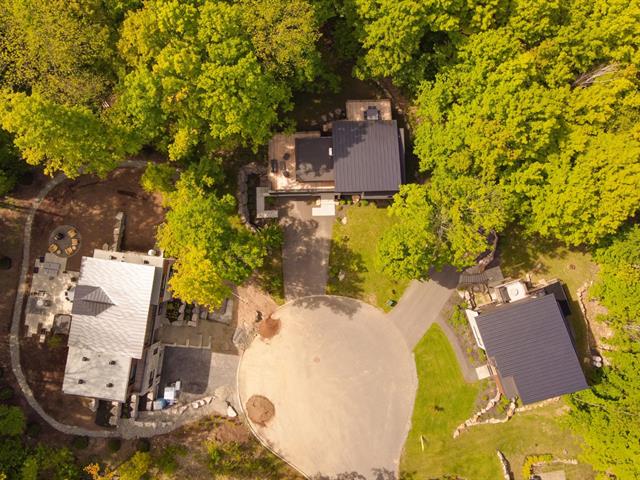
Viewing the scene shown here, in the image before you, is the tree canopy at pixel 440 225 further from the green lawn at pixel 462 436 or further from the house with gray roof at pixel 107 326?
the house with gray roof at pixel 107 326

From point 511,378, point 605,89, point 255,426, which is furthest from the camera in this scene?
point 255,426

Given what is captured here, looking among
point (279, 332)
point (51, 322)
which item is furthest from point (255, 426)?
point (51, 322)

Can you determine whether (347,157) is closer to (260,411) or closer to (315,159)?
(315,159)

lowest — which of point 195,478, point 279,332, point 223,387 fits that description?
point 195,478

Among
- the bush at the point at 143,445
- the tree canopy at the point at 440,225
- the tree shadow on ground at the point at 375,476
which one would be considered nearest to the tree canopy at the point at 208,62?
the tree canopy at the point at 440,225

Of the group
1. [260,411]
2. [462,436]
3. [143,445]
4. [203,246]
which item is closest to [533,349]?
[462,436]

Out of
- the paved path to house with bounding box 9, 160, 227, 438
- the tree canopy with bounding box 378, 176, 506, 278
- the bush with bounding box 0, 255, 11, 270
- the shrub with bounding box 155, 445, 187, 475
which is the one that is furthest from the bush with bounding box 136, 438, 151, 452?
the tree canopy with bounding box 378, 176, 506, 278

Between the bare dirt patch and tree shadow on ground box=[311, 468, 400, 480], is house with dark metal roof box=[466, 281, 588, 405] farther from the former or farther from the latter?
the bare dirt patch

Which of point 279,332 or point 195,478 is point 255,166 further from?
point 195,478
